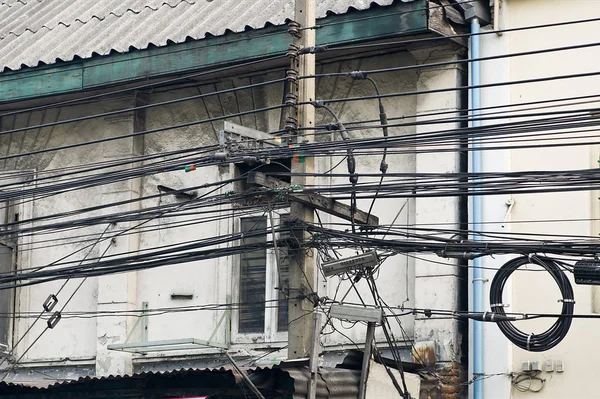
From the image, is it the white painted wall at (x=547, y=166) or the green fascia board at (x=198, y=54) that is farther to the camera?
the green fascia board at (x=198, y=54)

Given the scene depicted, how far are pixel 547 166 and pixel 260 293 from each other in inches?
144

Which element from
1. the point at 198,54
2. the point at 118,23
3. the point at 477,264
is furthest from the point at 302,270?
the point at 118,23

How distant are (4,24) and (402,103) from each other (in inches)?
253

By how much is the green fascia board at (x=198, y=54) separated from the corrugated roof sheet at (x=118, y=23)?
0.09 m

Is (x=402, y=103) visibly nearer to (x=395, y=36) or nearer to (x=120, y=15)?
(x=395, y=36)

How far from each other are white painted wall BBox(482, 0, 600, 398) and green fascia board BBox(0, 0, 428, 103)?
1025 millimetres

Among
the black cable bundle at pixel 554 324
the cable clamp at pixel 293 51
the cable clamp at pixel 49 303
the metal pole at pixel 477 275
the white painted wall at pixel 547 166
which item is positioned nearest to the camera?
the black cable bundle at pixel 554 324

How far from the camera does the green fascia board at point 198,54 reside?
45.1 feet

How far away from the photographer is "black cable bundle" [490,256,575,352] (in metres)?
11.7

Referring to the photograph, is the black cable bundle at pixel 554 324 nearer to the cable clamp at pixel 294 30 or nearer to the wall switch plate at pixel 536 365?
the wall switch plate at pixel 536 365

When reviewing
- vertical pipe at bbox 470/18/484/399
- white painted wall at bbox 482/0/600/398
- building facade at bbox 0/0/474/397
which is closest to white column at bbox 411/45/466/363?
building facade at bbox 0/0/474/397

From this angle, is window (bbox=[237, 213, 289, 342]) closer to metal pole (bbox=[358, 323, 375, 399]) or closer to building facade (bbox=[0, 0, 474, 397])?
building facade (bbox=[0, 0, 474, 397])

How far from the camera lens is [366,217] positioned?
12.5m

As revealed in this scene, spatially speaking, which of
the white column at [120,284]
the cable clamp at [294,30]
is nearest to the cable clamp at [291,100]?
the cable clamp at [294,30]
